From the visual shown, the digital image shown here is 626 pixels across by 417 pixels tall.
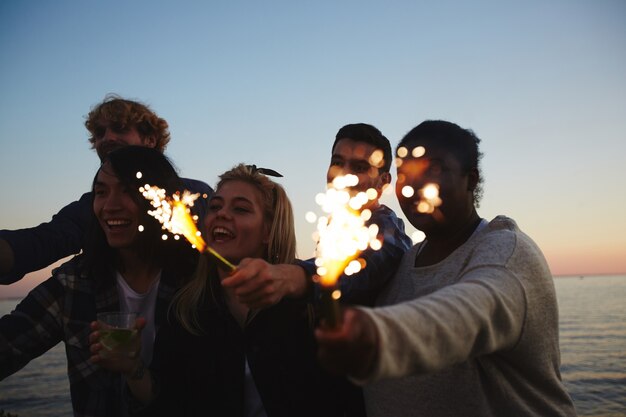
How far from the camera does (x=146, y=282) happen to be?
4578 millimetres

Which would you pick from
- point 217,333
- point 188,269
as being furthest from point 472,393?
point 188,269

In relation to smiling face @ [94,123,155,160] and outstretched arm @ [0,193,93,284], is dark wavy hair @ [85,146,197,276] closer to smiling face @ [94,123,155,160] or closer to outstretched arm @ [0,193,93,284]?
outstretched arm @ [0,193,93,284]

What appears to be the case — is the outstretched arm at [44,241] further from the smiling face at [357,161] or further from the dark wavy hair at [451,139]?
the dark wavy hair at [451,139]

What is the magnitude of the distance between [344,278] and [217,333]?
5.04 ft

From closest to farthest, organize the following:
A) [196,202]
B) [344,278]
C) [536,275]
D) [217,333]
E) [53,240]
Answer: [536,275], [344,278], [217,333], [53,240], [196,202]

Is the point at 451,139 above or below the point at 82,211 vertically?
above

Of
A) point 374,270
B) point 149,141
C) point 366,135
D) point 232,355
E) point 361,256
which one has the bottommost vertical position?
point 232,355

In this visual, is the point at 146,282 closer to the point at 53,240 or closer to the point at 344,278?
the point at 53,240

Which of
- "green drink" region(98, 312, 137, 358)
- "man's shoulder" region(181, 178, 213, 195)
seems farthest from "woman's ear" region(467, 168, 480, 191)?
"man's shoulder" region(181, 178, 213, 195)

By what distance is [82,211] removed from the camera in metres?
5.00

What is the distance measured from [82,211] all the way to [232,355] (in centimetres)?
283

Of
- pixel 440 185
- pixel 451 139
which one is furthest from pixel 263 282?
pixel 451 139

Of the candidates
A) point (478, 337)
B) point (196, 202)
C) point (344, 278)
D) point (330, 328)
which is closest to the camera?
point (330, 328)

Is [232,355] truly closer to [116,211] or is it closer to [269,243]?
[269,243]
